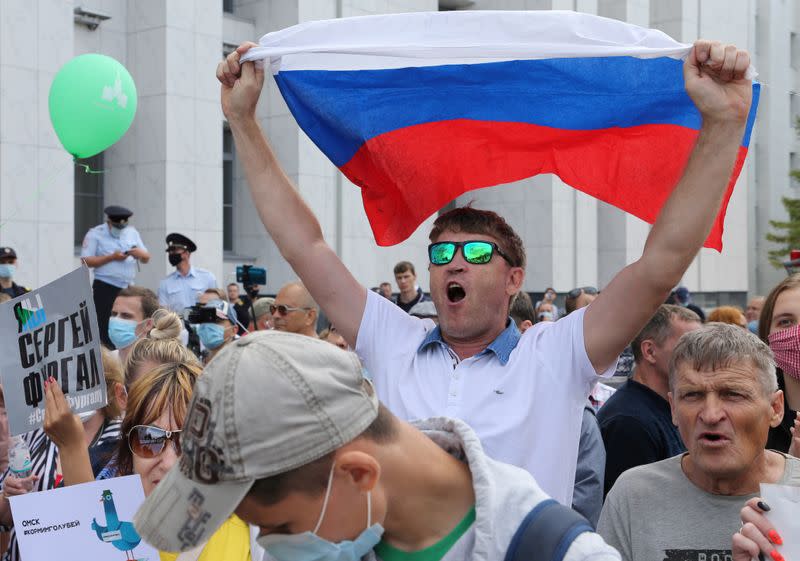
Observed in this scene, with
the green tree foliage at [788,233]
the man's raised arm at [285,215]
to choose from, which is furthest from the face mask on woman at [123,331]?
the green tree foliage at [788,233]

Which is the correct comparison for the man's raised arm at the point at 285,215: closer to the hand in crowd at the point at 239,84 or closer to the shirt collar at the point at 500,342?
the hand in crowd at the point at 239,84

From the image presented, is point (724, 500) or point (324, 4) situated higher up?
point (324, 4)

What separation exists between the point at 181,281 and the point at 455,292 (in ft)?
29.1

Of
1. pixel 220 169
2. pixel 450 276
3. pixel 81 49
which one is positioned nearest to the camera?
pixel 450 276

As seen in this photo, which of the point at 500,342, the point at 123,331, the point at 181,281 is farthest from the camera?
the point at 181,281

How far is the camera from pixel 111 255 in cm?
1146

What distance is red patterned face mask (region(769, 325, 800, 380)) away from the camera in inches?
159

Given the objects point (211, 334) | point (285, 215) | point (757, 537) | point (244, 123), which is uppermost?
point (244, 123)

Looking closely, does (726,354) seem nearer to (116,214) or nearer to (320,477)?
(320,477)

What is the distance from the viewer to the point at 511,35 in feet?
11.6

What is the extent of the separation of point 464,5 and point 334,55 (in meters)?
25.0

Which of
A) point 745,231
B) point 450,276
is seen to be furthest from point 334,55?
point 745,231

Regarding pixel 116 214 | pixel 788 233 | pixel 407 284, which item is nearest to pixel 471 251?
pixel 116 214

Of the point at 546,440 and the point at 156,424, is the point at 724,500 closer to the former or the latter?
the point at 546,440
